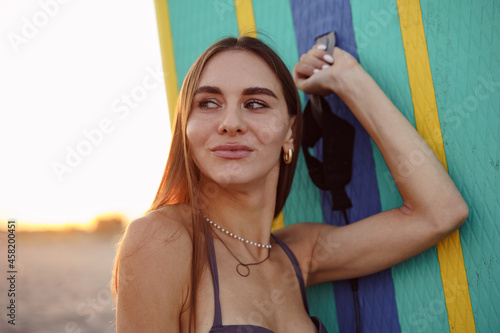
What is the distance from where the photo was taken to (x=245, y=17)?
2.12 m

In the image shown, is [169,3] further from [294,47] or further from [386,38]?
[386,38]

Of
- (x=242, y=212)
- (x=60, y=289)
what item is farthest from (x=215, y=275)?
(x=60, y=289)

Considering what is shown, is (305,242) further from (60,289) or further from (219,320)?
(60,289)

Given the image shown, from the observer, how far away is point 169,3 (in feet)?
7.93

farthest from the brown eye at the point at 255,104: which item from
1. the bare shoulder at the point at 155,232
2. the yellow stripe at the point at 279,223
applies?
the yellow stripe at the point at 279,223

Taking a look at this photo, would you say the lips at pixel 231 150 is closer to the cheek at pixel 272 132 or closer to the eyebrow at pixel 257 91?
the cheek at pixel 272 132

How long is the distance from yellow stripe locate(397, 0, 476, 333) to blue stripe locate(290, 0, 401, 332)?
0.70 ft

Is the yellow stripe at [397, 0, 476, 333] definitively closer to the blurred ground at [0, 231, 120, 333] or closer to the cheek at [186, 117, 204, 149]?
the cheek at [186, 117, 204, 149]

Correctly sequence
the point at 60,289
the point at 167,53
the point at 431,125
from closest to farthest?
the point at 431,125 < the point at 167,53 < the point at 60,289

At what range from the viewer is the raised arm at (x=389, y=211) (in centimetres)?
147

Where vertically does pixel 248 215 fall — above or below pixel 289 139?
below

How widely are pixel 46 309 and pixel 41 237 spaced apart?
11.4m

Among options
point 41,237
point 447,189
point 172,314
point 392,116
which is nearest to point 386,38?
point 392,116

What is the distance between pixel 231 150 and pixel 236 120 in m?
0.10
